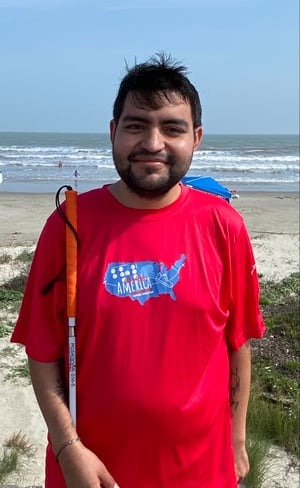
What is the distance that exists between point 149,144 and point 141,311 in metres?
0.54

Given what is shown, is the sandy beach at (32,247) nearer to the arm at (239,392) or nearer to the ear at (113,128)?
the arm at (239,392)

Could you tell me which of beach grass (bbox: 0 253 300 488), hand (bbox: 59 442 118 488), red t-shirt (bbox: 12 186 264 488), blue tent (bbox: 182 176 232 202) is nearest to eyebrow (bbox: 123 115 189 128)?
red t-shirt (bbox: 12 186 264 488)

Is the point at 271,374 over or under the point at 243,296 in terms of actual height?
under

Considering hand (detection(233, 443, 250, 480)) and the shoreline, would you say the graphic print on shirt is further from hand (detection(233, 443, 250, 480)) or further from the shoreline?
the shoreline

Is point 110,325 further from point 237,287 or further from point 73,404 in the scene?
point 237,287

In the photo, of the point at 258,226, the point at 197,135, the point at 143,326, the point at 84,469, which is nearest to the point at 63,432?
the point at 84,469

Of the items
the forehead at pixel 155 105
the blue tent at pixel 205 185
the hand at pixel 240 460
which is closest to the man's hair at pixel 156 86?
the forehead at pixel 155 105

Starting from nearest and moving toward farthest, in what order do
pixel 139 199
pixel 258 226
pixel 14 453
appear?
pixel 139 199 < pixel 14 453 < pixel 258 226

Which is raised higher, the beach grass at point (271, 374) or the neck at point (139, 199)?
the neck at point (139, 199)

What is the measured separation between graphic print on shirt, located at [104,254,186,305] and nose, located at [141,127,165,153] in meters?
0.37

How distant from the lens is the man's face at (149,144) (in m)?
2.01

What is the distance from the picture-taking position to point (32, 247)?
25.8ft

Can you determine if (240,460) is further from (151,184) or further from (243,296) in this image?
(151,184)

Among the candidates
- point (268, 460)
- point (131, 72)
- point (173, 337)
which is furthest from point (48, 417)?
point (268, 460)
